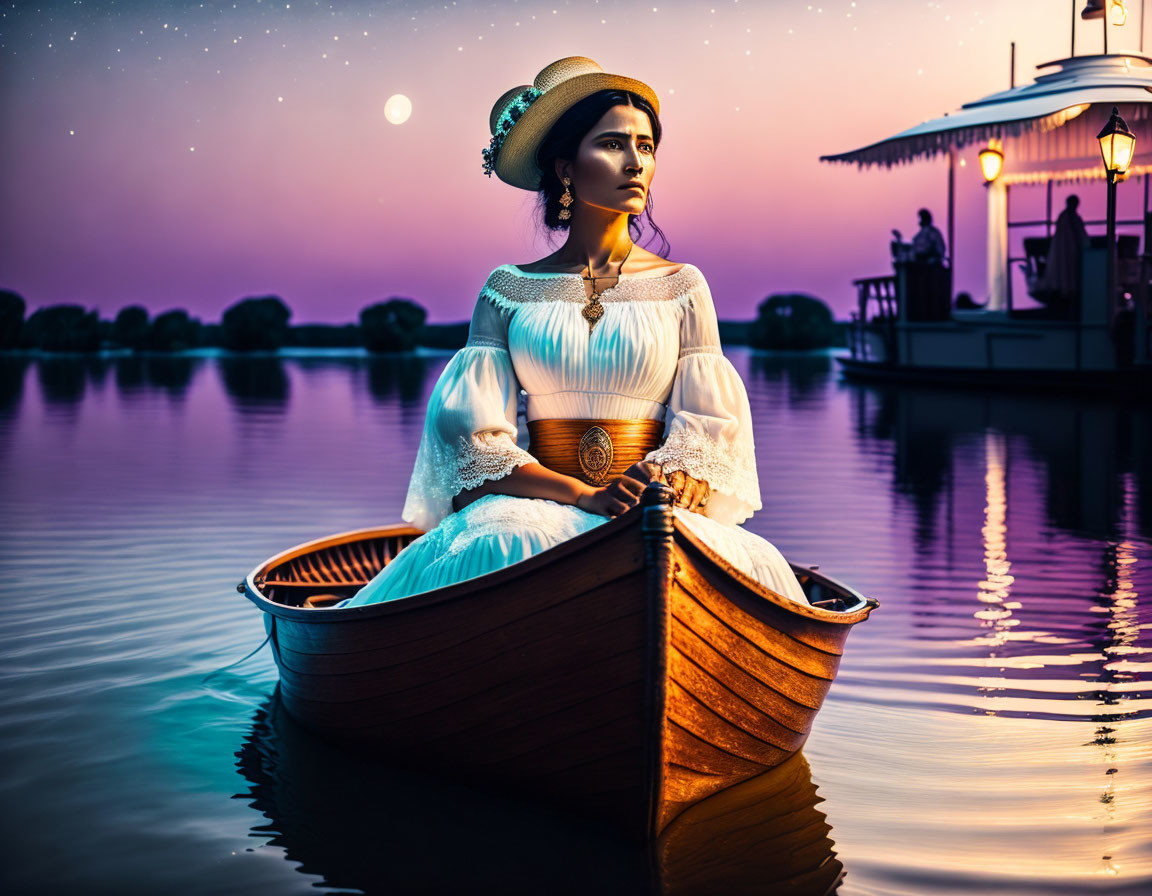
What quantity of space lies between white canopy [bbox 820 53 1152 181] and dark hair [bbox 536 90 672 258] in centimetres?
1419

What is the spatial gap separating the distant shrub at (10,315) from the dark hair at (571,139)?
51.9 meters

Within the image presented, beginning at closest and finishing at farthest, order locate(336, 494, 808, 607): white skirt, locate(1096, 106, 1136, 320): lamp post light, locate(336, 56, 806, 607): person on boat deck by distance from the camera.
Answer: locate(336, 494, 808, 607): white skirt < locate(336, 56, 806, 607): person on boat deck < locate(1096, 106, 1136, 320): lamp post light

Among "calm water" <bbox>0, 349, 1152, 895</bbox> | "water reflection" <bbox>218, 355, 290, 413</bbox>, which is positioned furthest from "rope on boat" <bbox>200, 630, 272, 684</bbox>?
"water reflection" <bbox>218, 355, 290, 413</bbox>

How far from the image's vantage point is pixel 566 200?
3.42 m

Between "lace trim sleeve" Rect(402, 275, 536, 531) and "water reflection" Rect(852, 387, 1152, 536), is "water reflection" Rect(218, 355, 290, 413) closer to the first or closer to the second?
"water reflection" Rect(852, 387, 1152, 536)

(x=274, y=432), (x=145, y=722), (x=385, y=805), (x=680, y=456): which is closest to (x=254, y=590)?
(x=145, y=722)

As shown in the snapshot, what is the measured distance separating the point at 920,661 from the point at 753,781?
1.40 m

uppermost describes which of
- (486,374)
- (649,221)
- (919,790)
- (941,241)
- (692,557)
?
(941,241)

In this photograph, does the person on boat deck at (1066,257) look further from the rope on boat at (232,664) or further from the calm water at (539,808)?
the rope on boat at (232,664)

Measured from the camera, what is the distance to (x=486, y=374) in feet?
11.2

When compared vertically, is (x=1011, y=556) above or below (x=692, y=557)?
below

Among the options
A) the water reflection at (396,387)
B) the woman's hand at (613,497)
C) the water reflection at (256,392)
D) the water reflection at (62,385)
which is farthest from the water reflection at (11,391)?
the woman's hand at (613,497)

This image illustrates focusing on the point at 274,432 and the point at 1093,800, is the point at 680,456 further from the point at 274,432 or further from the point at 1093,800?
the point at 274,432

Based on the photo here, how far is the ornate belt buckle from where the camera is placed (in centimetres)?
332
